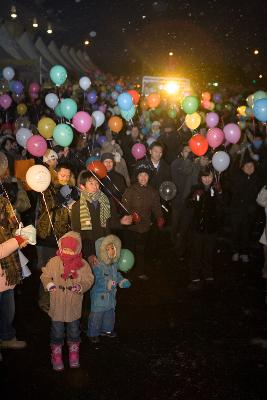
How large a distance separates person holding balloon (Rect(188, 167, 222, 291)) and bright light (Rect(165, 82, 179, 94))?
57.3ft

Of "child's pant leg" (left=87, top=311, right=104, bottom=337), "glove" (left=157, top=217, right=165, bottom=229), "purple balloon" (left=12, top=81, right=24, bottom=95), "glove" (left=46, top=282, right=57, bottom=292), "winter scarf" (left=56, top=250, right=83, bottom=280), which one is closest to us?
"glove" (left=46, top=282, right=57, bottom=292)

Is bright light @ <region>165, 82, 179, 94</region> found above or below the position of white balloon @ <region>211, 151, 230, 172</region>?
above

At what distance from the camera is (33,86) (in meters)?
18.2

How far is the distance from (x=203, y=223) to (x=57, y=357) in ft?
10.3

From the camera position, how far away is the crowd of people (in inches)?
181

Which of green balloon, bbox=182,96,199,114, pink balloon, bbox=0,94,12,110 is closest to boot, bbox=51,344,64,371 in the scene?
green balloon, bbox=182,96,199,114

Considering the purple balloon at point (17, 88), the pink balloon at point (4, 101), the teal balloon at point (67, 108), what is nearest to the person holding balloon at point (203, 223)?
the teal balloon at point (67, 108)

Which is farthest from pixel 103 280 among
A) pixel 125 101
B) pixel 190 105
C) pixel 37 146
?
pixel 190 105

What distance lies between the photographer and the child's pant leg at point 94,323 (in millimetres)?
5148

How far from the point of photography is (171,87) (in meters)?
24.2

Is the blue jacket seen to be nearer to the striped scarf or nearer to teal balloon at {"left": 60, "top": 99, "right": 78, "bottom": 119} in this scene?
the striped scarf

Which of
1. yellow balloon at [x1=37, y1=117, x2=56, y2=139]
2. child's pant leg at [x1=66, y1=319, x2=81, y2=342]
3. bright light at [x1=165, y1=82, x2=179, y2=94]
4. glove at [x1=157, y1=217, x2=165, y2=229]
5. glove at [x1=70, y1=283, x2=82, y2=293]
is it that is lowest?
child's pant leg at [x1=66, y1=319, x2=81, y2=342]

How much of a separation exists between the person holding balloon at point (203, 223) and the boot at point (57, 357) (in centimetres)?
283

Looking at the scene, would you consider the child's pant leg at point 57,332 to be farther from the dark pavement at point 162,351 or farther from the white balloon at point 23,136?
the white balloon at point 23,136
